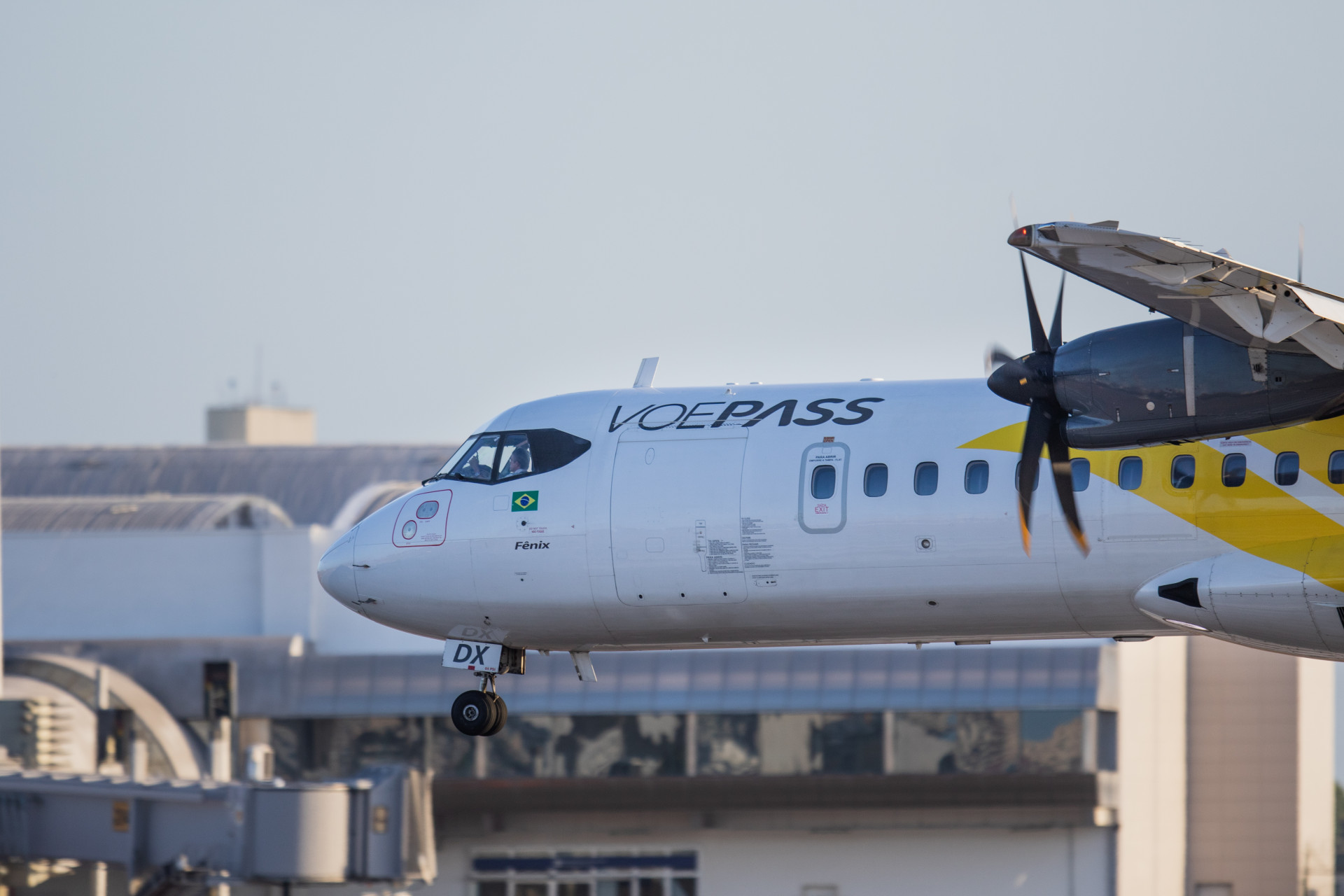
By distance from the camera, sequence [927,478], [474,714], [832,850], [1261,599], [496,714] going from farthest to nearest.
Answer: [832,850] < [496,714] < [474,714] < [927,478] < [1261,599]

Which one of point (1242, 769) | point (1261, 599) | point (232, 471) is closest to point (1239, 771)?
point (1242, 769)

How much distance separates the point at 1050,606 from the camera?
2019 cm

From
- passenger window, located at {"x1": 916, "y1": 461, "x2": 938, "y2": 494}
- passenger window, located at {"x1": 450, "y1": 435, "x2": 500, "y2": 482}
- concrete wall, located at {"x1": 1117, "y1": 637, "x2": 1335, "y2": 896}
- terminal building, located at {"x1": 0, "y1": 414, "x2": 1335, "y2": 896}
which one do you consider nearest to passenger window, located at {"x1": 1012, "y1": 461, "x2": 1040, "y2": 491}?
passenger window, located at {"x1": 916, "y1": 461, "x2": 938, "y2": 494}

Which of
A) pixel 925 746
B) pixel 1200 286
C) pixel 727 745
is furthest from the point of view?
pixel 727 745

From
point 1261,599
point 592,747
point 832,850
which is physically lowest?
point 832,850

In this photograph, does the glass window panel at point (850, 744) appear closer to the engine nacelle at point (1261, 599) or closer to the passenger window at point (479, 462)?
the passenger window at point (479, 462)

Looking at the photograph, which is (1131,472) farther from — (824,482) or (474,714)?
(474,714)

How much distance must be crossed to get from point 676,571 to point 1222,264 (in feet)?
26.0

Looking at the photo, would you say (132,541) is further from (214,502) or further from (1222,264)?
(1222,264)

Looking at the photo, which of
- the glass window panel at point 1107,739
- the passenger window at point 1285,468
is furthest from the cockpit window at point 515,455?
the glass window panel at point 1107,739

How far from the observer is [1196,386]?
17719 mm

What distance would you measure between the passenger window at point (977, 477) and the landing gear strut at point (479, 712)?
683 centimetres

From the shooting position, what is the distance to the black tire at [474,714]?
23.1 meters

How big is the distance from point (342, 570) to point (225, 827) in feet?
51.9
